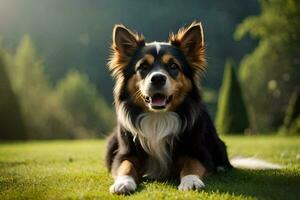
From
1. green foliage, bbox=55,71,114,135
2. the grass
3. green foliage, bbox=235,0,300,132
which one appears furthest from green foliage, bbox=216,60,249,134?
the grass

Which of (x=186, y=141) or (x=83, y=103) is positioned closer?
(x=186, y=141)

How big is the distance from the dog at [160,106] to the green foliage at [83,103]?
31.8 metres

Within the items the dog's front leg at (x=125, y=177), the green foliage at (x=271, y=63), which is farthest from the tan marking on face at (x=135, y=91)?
the green foliage at (x=271, y=63)

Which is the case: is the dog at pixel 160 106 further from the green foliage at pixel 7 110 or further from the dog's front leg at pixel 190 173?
the green foliage at pixel 7 110

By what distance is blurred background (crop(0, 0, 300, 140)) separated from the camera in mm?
28703

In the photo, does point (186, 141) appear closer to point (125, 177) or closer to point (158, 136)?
point (158, 136)

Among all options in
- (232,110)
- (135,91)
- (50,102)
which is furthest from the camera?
(50,102)

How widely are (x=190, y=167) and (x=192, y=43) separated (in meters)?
1.74

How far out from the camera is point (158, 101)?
6.65 metres

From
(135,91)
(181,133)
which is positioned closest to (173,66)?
(135,91)

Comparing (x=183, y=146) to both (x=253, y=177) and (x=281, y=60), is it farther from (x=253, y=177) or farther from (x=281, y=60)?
(x=281, y=60)

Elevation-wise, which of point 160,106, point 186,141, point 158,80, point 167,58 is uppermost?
point 167,58

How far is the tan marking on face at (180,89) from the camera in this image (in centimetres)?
666

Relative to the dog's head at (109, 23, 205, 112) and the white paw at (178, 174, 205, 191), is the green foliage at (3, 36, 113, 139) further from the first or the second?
the white paw at (178, 174, 205, 191)
